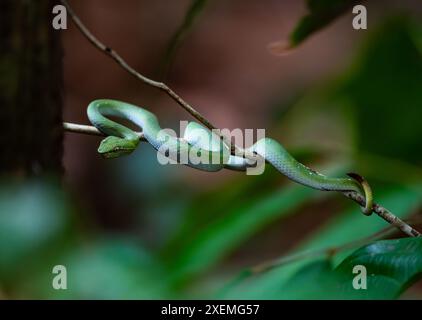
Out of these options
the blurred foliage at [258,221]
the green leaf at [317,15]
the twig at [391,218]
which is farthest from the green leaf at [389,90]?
the twig at [391,218]

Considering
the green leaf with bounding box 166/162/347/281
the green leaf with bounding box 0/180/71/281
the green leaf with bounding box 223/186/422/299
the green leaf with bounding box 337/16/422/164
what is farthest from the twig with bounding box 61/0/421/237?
the green leaf with bounding box 337/16/422/164

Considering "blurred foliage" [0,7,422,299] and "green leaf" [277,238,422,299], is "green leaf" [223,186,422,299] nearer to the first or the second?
"blurred foliage" [0,7,422,299]

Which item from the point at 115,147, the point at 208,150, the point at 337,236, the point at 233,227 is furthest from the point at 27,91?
the point at 337,236

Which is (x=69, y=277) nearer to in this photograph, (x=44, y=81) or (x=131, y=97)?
(x=44, y=81)

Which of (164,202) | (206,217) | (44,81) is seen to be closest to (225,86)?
(164,202)

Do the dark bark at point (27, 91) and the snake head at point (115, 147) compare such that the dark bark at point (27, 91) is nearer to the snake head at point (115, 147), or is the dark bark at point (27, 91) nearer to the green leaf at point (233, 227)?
the snake head at point (115, 147)

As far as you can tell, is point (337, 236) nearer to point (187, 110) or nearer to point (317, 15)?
point (317, 15)
